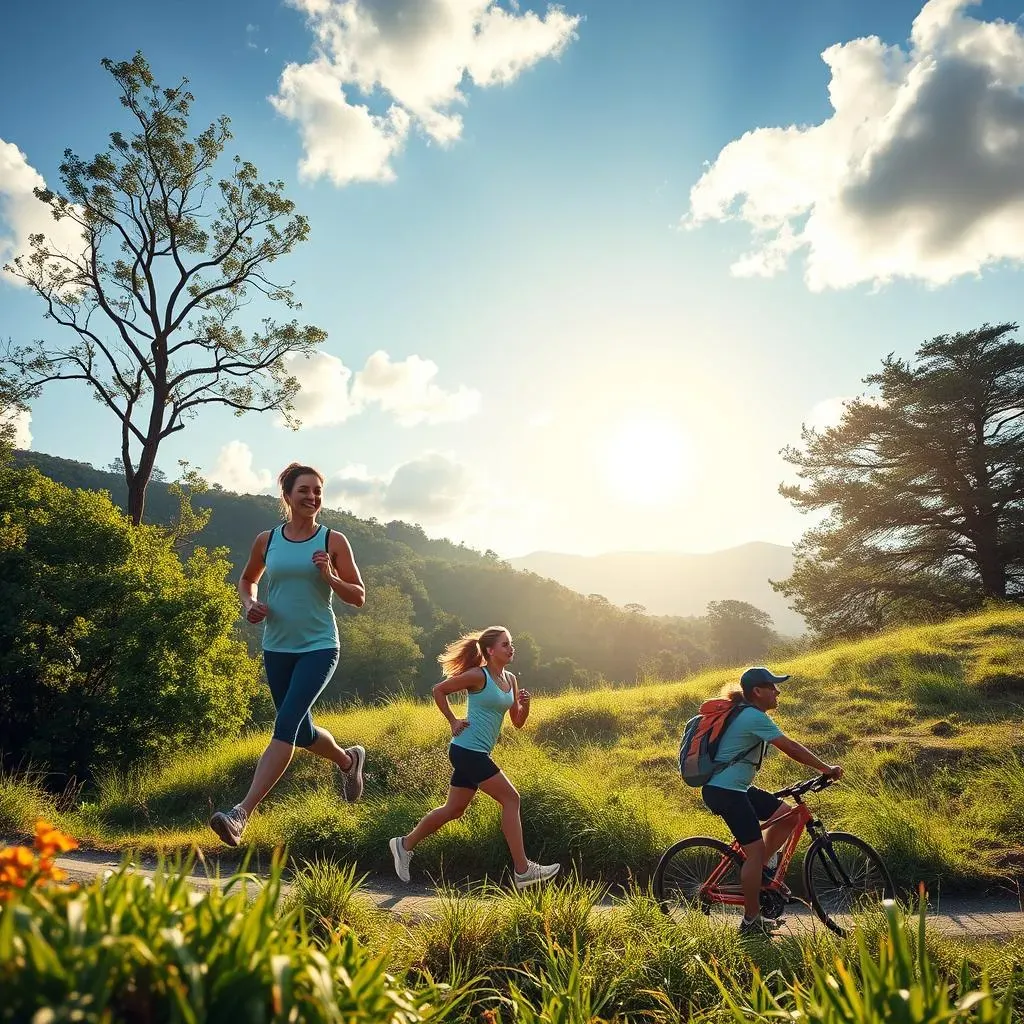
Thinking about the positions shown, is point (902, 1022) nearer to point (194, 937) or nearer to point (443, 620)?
point (194, 937)

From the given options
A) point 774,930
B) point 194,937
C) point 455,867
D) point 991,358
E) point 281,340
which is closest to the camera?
point 194,937

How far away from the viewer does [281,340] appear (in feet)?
66.7

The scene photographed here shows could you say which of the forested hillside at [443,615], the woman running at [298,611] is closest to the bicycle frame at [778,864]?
the woman running at [298,611]

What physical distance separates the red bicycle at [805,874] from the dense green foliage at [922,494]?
74.7 feet

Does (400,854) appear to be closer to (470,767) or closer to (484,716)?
(470,767)

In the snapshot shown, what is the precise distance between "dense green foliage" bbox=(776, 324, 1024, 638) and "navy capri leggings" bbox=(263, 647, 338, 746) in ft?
85.4

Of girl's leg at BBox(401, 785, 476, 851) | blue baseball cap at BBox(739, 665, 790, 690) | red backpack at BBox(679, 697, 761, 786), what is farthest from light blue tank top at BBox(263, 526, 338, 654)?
blue baseball cap at BBox(739, 665, 790, 690)

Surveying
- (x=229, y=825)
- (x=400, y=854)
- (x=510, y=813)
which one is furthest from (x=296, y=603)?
(x=400, y=854)

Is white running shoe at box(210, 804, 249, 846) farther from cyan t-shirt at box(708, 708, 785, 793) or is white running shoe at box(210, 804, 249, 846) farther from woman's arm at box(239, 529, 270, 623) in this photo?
cyan t-shirt at box(708, 708, 785, 793)

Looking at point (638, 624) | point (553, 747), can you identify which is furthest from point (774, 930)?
point (638, 624)

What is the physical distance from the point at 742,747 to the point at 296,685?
3335mm

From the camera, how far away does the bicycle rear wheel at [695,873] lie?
5.62 meters

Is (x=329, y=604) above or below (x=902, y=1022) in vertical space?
above

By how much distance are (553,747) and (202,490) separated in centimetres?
1400
